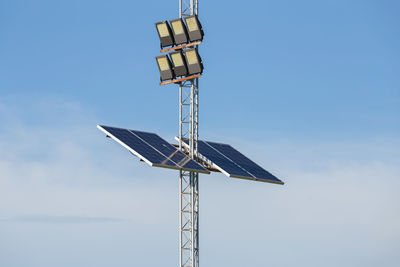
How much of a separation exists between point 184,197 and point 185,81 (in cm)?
773

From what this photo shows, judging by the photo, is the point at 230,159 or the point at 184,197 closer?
the point at 184,197

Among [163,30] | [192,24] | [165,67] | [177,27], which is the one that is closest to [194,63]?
[165,67]

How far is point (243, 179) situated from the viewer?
67812mm

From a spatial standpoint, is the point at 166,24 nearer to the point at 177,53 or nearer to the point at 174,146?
the point at 177,53

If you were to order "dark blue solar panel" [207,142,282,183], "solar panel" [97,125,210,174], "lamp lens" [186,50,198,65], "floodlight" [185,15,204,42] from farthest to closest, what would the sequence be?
"dark blue solar panel" [207,142,282,183]
"lamp lens" [186,50,198,65]
"floodlight" [185,15,204,42]
"solar panel" [97,125,210,174]

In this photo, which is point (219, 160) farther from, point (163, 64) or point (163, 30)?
point (163, 30)

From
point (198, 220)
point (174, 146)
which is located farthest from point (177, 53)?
point (198, 220)

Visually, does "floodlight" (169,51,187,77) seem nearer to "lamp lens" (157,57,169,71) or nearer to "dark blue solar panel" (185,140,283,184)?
"lamp lens" (157,57,169,71)

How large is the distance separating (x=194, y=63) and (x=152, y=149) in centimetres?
655

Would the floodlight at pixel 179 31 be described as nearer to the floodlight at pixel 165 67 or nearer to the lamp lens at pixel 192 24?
the lamp lens at pixel 192 24

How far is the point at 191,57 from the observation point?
6719 centimetres

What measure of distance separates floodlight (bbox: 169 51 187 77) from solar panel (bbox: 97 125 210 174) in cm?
462

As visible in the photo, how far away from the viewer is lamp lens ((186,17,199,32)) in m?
66.9

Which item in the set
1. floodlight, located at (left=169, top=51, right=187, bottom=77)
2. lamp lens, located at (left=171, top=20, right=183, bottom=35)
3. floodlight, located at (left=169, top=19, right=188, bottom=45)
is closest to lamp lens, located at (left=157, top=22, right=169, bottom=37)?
floodlight, located at (left=169, top=19, right=188, bottom=45)
